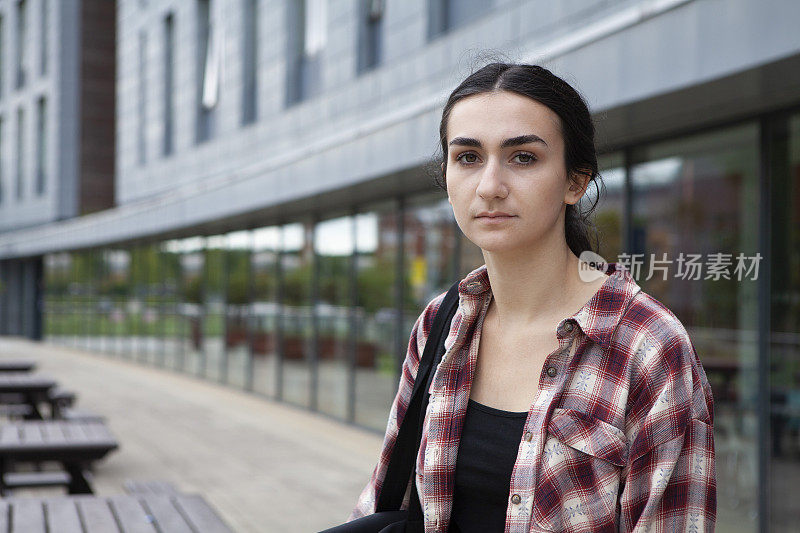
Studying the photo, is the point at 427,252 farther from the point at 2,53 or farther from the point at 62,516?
the point at 2,53

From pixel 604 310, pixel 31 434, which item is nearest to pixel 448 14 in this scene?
pixel 31 434

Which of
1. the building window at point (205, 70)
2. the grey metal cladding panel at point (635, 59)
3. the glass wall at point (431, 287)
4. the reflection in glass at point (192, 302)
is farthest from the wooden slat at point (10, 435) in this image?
Answer: the building window at point (205, 70)

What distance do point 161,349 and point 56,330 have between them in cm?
1056

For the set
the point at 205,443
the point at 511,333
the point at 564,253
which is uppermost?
the point at 564,253

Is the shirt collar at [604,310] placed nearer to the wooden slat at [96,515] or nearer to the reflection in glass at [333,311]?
the wooden slat at [96,515]

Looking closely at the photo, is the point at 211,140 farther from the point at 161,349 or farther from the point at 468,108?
the point at 468,108

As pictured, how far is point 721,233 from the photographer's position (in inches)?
242

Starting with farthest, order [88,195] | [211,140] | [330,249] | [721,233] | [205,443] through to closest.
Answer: [88,195], [211,140], [330,249], [205,443], [721,233]

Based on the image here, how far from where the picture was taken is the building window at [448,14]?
9.15m

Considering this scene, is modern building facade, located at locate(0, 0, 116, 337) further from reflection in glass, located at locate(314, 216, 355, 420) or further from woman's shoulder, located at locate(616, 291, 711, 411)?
woman's shoulder, located at locate(616, 291, 711, 411)

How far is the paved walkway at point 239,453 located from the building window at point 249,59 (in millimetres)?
4960

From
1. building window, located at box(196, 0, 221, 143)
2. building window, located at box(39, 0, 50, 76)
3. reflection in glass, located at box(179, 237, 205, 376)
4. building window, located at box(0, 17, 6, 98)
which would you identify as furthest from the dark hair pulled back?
building window, located at box(0, 17, 6, 98)

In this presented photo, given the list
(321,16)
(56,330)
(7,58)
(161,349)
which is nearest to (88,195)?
(7,58)

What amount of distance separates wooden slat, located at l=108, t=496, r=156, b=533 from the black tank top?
2296 mm
